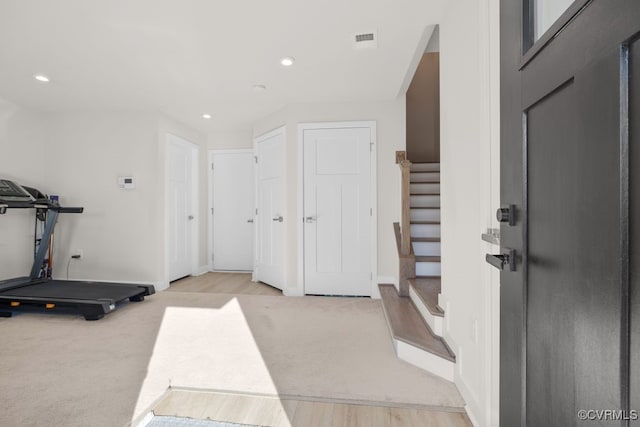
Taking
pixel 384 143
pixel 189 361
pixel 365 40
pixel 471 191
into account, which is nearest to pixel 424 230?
pixel 384 143

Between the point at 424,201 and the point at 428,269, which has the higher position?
the point at 424,201

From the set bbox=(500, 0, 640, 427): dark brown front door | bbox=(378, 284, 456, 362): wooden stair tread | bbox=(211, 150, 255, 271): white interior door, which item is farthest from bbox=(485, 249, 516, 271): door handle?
bbox=(211, 150, 255, 271): white interior door

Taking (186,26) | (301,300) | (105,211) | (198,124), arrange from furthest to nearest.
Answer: (198,124)
(105,211)
(301,300)
(186,26)

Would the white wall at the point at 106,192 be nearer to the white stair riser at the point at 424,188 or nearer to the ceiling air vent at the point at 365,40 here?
the ceiling air vent at the point at 365,40

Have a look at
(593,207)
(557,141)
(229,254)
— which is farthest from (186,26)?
(229,254)

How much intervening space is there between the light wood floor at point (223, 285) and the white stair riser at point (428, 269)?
183 centimetres

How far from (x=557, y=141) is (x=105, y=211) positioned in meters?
4.91

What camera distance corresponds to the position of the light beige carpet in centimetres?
174

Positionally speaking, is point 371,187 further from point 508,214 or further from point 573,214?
point 573,214

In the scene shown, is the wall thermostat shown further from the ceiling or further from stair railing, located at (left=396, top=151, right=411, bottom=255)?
stair railing, located at (left=396, top=151, right=411, bottom=255)

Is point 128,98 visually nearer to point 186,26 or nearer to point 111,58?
point 111,58

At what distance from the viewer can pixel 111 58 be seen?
2.80 metres

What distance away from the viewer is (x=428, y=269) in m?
3.12

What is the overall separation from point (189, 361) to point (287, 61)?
8.30ft
